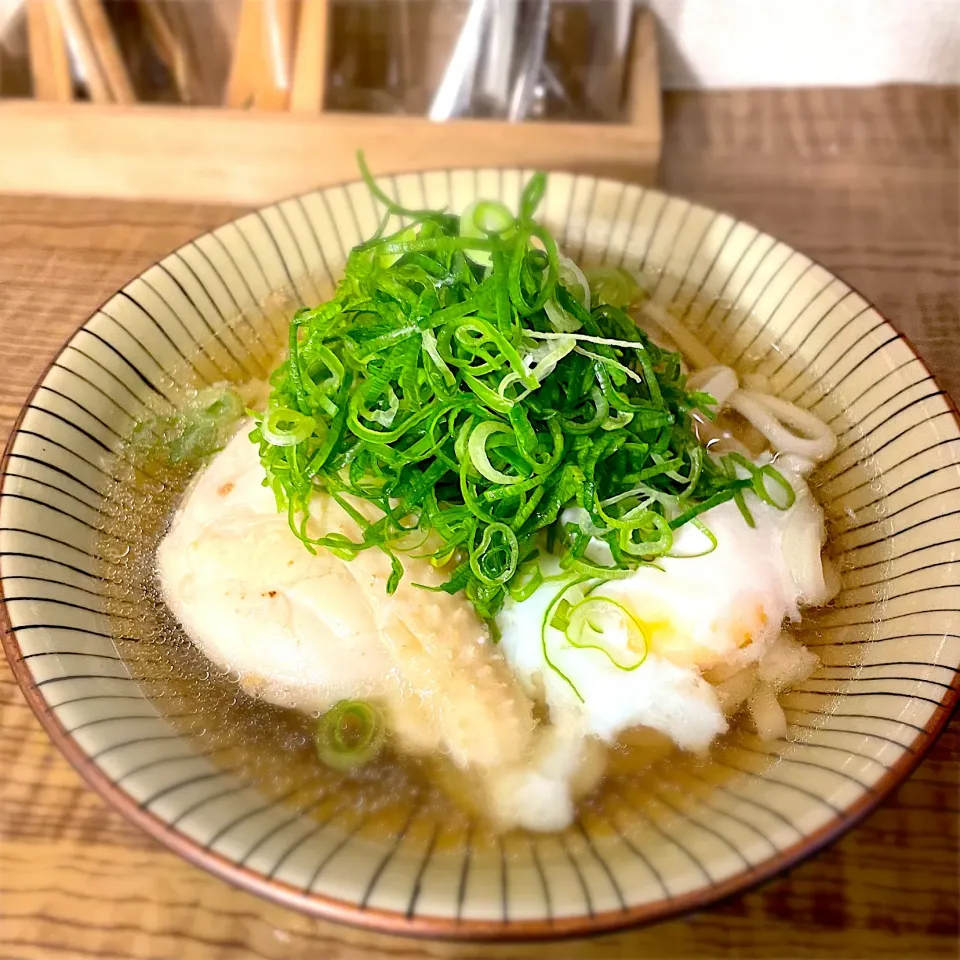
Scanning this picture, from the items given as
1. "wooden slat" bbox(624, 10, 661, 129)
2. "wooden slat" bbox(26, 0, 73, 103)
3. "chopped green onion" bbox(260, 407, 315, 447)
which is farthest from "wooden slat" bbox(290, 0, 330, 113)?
"chopped green onion" bbox(260, 407, 315, 447)

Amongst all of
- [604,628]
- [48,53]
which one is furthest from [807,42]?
[48,53]

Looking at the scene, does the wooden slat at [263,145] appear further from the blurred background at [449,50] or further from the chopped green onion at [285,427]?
the chopped green onion at [285,427]

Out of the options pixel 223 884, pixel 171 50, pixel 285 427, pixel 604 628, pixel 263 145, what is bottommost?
pixel 223 884

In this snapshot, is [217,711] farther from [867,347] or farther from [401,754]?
[867,347]

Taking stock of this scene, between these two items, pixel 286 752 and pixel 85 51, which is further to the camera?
pixel 85 51

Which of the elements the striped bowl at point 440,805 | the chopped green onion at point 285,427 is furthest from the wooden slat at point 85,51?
the chopped green onion at point 285,427

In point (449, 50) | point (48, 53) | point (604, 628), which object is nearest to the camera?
point (604, 628)

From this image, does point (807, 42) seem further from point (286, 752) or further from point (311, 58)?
point (286, 752)
